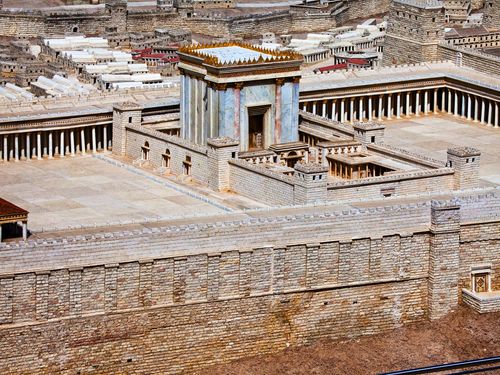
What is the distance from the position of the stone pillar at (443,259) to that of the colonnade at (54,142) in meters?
34.6

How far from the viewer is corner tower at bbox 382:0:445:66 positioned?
141 metres

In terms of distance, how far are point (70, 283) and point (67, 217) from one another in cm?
1630

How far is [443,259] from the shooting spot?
93.5 metres

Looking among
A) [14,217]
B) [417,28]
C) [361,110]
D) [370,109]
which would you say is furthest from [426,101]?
[14,217]

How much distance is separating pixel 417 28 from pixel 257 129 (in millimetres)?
29178

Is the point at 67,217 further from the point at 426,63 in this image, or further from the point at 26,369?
the point at 426,63

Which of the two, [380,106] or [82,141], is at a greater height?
[380,106]

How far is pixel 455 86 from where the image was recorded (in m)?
133

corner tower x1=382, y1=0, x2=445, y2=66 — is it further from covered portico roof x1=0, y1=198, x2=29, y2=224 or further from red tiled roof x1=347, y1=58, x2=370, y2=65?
covered portico roof x1=0, y1=198, x2=29, y2=224

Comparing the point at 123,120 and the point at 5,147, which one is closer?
the point at 5,147

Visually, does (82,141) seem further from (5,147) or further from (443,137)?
(443,137)

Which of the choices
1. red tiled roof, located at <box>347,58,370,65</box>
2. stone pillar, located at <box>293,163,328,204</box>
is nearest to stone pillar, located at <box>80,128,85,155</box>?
stone pillar, located at <box>293,163,328,204</box>

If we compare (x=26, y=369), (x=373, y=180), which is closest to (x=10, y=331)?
(x=26, y=369)

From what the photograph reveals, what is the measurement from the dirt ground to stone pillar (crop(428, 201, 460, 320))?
85cm
